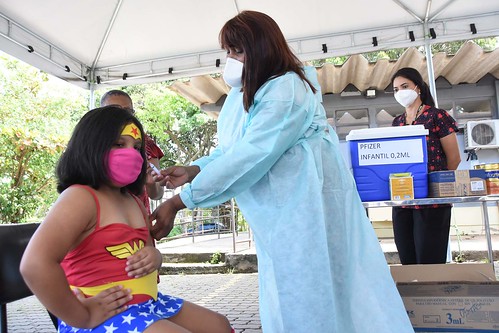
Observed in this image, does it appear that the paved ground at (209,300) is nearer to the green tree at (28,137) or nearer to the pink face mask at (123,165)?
the pink face mask at (123,165)

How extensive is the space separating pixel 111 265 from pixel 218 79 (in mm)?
5367

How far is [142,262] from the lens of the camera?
53.3 inches

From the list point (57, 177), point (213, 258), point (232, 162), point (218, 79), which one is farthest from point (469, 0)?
point (213, 258)

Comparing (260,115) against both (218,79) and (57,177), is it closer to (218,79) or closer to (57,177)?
(57,177)

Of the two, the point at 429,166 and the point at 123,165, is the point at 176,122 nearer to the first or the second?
the point at 429,166

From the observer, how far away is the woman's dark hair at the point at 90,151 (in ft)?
4.38

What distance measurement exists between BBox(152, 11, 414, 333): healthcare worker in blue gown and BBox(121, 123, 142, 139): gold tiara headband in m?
0.24

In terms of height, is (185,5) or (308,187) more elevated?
(185,5)

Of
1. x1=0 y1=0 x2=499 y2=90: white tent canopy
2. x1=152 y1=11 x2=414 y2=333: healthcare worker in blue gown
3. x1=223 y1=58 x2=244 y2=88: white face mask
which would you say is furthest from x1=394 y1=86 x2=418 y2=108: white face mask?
x1=0 y1=0 x2=499 y2=90: white tent canopy

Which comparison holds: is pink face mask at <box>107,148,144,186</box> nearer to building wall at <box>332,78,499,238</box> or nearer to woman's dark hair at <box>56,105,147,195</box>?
woman's dark hair at <box>56,105,147,195</box>

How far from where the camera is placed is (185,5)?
439 centimetres

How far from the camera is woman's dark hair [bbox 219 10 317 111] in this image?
1.49 meters

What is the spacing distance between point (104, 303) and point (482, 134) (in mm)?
7112

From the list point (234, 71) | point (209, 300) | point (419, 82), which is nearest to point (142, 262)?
point (234, 71)
